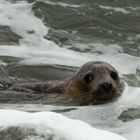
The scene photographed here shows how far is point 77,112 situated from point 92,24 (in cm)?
569

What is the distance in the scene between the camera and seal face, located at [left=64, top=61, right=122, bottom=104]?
23.2ft

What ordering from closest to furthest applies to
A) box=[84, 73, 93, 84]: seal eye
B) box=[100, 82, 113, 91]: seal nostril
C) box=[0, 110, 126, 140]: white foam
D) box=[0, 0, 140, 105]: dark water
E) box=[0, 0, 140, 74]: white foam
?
box=[0, 110, 126, 140]: white foam, box=[100, 82, 113, 91]: seal nostril, box=[84, 73, 93, 84]: seal eye, box=[0, 0, 140, 105]: dark water, box=[0, 0, 140, 74]: white foam

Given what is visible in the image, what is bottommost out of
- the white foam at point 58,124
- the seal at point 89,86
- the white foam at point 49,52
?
the white foam at point 49,52

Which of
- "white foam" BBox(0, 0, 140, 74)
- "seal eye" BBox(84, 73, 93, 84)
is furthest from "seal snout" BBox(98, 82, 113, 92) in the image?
"white foam" BBox(0, 0, 140, 74)

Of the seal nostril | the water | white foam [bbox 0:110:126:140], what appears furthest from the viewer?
the seal nostril

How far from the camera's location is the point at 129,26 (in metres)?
11.9

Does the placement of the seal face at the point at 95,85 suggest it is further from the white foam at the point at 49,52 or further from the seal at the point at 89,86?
the white foam at the point at 49,52

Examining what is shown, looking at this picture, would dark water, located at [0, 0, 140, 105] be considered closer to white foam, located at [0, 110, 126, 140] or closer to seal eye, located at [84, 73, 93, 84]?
seal eye, located at [84, 73, 93, 84]

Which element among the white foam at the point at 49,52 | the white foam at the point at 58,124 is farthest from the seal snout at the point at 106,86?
the white foam at the point at 58,124

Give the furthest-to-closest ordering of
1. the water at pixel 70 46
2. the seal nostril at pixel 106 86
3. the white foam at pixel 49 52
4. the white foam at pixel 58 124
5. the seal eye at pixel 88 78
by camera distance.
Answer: the white foam at pixel 49 52 < the seal eye at pixel 88 78 < the seal nostril at pixel 106 86 < the water at pixel 70 46 < the white foam at pixel 58 124

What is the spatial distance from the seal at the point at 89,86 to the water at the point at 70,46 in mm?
177

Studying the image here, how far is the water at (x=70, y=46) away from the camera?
22.1 ft

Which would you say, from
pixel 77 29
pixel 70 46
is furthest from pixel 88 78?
pixel 77 29

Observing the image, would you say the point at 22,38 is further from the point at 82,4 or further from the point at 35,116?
the point at 35,116
